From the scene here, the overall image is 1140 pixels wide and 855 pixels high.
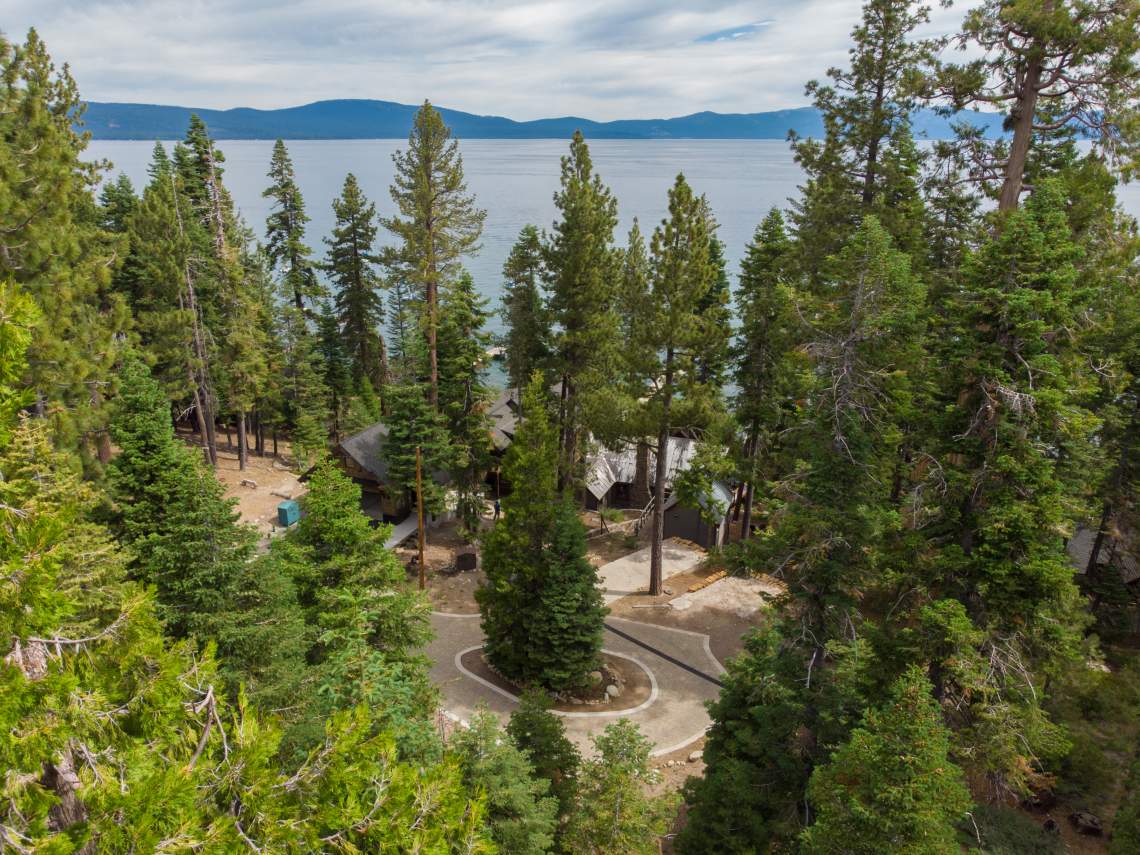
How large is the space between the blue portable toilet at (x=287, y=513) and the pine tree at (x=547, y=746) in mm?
19710

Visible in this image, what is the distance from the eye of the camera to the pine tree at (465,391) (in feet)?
97.3

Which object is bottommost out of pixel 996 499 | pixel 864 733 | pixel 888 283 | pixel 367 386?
pixel 367 386

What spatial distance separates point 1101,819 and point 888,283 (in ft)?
42.9

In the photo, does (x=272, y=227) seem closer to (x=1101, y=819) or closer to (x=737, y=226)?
(x=1101, y=819)

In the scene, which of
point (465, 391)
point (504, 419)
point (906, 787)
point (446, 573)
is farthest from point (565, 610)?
point (504, 419)

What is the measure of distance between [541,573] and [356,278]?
29119mm

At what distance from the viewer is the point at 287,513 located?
3089 centimetres

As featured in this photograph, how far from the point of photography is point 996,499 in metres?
11.1

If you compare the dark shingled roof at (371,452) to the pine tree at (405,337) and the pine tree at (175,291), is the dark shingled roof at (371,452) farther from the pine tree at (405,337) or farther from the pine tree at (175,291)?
the pine tree at (175,291)

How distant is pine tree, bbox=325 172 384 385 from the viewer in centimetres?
4150

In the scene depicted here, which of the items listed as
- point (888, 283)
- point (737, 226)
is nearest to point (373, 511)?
point (888, 283)

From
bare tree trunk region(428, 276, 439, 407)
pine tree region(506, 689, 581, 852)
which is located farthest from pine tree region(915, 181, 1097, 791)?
bare tree trunk region(428, 276, 439, 407)

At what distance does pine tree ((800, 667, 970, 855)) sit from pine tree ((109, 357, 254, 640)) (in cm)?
1106

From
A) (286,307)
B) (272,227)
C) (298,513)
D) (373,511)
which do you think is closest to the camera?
(298,513)
